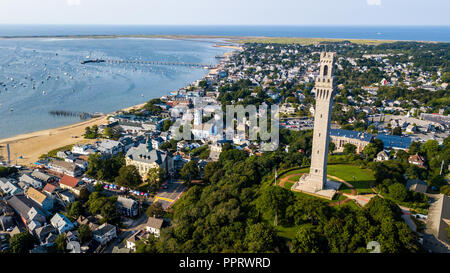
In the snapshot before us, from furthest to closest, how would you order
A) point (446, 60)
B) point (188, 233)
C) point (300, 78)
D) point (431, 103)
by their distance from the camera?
1. point (446, 60)
2. point (300, 78)
3. point (431, 103)
4. point (188, 233)

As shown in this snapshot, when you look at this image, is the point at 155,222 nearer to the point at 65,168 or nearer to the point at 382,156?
the point at 65,168

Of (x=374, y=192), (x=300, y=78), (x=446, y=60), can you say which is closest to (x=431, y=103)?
(x=300, y=78)

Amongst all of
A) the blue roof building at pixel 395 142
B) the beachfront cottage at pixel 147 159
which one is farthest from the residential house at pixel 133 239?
the blue roof building at pixel 395 142

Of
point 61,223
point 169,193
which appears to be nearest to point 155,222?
point 169,193

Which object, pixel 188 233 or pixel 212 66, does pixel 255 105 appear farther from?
pixel 212 66

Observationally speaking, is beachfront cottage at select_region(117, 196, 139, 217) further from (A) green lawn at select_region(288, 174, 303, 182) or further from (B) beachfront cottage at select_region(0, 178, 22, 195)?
(A) green lawn at select_region(288, 174, 303, 182)

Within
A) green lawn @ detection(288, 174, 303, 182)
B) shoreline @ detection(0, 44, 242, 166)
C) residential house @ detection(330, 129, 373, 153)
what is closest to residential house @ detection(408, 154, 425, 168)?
residential house @ detection(330, 129, 373, 153)

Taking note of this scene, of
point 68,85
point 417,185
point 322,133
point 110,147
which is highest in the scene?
point 322,133
